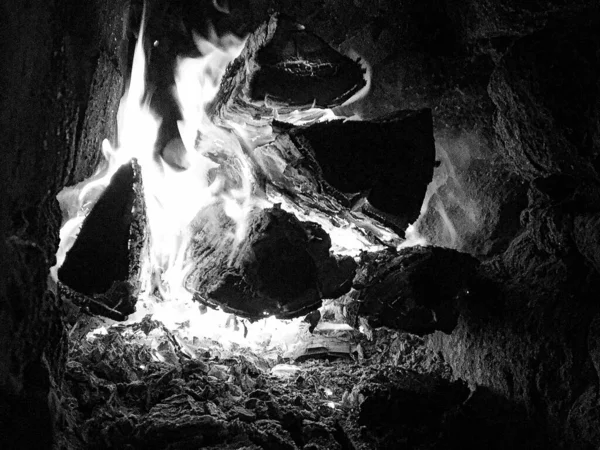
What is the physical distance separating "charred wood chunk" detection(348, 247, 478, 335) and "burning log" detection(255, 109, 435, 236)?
171 millimetres

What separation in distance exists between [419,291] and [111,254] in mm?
1186

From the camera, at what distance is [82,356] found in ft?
6.43

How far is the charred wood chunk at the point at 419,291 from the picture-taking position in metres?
2.01

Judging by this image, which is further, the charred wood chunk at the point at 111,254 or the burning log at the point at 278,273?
the burning log at the point at 278,273

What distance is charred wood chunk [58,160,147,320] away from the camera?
1761mm

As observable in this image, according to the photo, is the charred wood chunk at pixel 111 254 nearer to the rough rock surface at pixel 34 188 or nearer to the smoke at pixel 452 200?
the rough rock surface at pixel 34 188

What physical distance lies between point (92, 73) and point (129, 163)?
0.41 metres

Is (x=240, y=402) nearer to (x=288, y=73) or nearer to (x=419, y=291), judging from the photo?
(x=419, y=291)

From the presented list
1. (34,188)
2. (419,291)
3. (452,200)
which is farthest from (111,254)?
(452,200)

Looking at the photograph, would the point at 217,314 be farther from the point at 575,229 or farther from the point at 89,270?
the point at 575,229

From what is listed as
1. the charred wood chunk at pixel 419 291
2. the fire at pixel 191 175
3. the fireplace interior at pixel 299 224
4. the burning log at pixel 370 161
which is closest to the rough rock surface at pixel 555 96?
the fireplace interior at pixel 299 224

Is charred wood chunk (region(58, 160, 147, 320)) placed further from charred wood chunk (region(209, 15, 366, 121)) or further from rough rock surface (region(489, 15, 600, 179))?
rough rock surface (region(489, 15, 600, 179))

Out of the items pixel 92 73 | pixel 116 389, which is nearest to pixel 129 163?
pixel 92 73

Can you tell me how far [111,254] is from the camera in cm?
182
